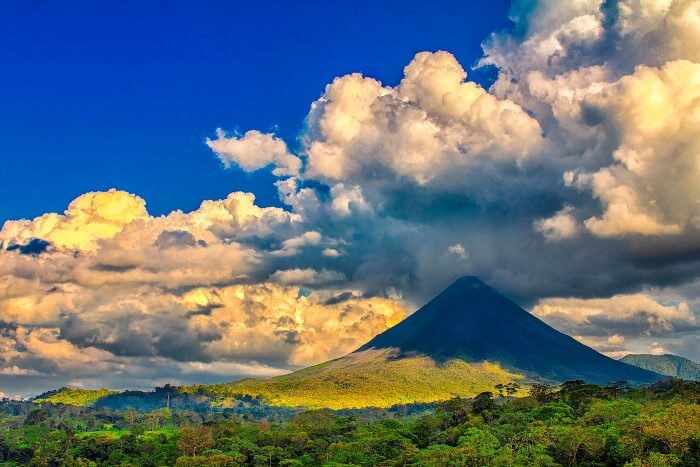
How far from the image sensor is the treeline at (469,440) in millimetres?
66438

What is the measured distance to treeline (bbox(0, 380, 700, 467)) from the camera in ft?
218

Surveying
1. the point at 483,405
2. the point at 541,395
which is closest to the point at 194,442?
the point at 483,405

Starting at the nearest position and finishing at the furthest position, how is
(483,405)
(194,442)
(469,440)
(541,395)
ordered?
(469,440), (194,442), (483,405), (541,395)

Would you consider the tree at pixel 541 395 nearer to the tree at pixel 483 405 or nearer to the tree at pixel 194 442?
the tree at pixel 483 405

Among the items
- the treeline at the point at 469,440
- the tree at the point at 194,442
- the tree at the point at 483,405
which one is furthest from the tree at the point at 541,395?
the tree at the point at 194,442

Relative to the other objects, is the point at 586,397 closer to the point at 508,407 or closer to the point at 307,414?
the point at 508,407

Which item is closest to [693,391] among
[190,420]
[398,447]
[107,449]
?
[398,447]

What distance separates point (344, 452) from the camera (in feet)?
291

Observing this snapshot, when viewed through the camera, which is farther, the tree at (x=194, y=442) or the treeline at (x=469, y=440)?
the tree at (x=194, y=442)

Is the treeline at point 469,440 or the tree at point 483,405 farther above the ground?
the tree at point 483,405

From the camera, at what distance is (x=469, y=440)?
259ft

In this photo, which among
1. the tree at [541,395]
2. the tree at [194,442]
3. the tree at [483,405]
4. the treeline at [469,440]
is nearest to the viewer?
the treeline at [469,440]

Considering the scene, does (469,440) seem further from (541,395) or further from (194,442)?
(194,442)

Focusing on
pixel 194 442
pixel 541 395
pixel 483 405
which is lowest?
pixel 194 442
